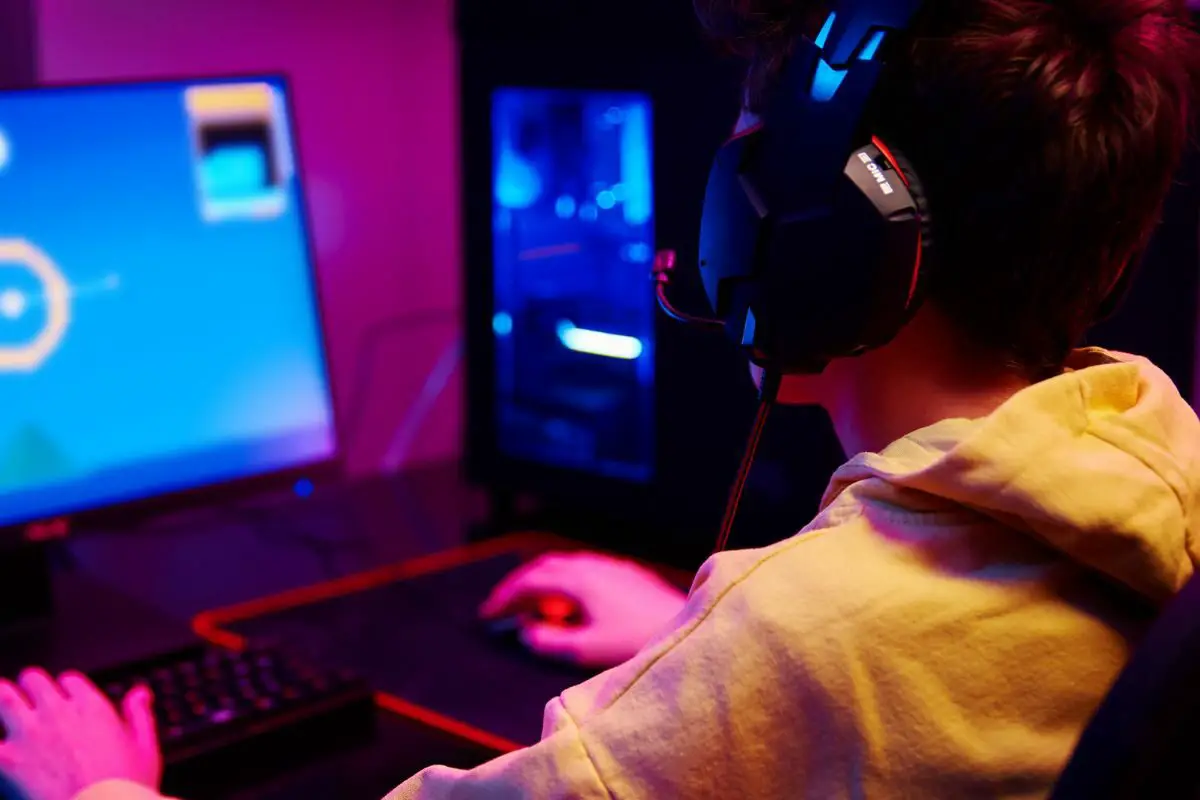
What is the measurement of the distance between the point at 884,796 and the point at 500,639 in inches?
23.2

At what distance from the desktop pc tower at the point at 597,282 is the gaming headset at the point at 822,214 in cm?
48

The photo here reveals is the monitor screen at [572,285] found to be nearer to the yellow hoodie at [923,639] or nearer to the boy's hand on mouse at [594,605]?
the boy's hand on mouse at [594,605]

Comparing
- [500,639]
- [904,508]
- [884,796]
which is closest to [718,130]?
[500,639]

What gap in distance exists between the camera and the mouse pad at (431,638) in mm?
1062

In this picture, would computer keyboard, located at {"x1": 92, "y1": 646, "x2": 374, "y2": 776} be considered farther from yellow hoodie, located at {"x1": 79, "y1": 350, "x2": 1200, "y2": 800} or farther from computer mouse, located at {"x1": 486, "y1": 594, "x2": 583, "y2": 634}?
yellow hoodie, located at {"x1": 79, "y1": 350, "x2": 1200, "y2": 800}

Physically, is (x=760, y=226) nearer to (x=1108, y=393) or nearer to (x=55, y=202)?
(x=1108, y=393)

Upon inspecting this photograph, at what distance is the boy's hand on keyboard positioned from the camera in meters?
0.90

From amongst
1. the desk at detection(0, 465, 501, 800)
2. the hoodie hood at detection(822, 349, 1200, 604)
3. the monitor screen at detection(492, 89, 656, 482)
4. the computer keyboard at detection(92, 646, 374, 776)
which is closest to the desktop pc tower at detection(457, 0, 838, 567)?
the monitor screen at detection(492, 89, 656, 482)

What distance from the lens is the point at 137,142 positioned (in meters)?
1.20

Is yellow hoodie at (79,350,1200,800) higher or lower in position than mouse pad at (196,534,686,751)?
higher

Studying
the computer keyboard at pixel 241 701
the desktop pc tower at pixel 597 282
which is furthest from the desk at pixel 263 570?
the desktop pc tower at pixel 597 282

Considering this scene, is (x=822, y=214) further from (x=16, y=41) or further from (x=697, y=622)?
(x=16, y=41)

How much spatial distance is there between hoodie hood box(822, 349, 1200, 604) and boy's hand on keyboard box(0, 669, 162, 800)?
1.73 feet

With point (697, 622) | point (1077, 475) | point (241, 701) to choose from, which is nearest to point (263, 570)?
point (241, 701)
